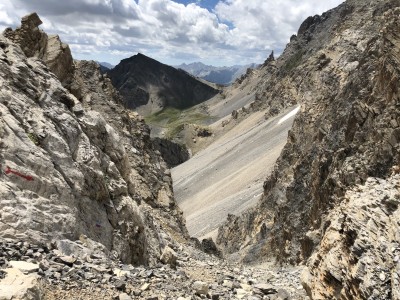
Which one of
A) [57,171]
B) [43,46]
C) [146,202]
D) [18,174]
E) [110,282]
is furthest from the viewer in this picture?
[146,202]

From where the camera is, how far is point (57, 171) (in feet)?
51.6

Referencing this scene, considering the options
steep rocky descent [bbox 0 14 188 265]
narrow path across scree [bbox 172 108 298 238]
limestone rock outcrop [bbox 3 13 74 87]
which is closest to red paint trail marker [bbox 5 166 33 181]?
steep rocky descent [bbox 0 14 188 265]

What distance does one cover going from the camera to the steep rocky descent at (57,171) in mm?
13844

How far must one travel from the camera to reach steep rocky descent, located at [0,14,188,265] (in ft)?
45.4

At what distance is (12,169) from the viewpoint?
45.6 ft

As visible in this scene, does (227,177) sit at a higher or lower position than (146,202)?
lower

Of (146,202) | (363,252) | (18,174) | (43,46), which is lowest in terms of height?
(363,252)

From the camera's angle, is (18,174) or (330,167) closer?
(18,174)

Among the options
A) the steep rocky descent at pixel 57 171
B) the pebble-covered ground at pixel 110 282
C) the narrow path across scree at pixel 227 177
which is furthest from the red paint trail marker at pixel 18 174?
the narrow path across scree at pixel 227 177

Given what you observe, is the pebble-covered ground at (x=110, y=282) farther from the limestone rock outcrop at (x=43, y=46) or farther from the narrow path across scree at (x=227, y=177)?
the narrow path across scree at (x=227, y=177)

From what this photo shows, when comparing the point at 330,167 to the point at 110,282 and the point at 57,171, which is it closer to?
the point at 57,171

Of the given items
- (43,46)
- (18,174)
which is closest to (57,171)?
(18,174)

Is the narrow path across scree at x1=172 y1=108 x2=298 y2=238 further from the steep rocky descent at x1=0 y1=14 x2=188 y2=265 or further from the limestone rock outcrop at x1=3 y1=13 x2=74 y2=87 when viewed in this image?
the steep rocky descent at x1=0 y1=14 x2=188 y2=265

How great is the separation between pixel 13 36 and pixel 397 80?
988 inches
